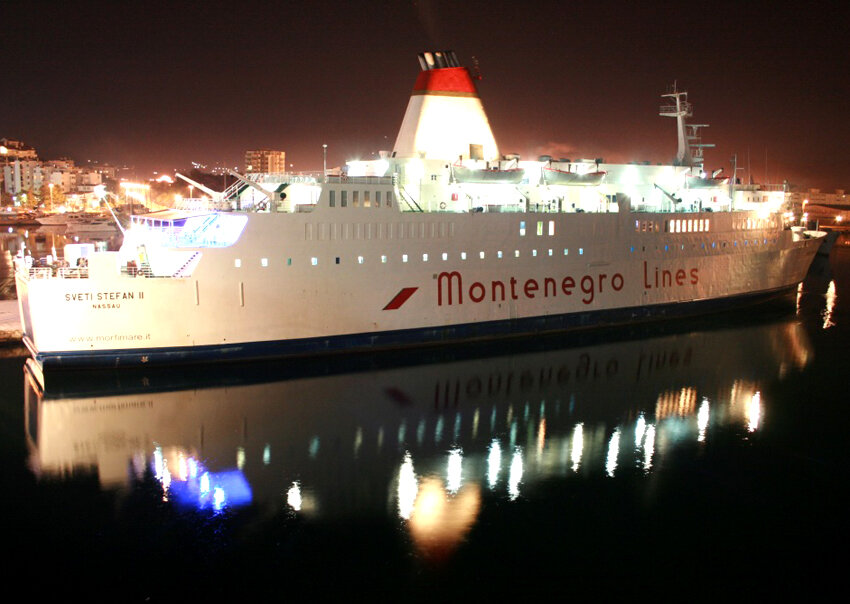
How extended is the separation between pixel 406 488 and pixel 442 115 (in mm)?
15071

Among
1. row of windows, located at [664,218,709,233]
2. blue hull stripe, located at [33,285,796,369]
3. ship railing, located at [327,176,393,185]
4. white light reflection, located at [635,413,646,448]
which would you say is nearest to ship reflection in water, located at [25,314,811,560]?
white light reflection, located at [635,413,646,448]

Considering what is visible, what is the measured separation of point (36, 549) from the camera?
1028cm

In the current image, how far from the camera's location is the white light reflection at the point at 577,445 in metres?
14.0

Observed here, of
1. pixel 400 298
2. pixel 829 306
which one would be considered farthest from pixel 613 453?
pixel 829 306

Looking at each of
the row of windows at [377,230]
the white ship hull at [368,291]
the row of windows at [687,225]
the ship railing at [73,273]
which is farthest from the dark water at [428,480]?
the row of windows at [687,225]

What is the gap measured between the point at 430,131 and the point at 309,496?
15.1m

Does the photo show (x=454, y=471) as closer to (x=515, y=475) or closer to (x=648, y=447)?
(x=515, y=475)

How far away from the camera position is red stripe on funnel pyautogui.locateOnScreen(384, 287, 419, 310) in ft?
68.4

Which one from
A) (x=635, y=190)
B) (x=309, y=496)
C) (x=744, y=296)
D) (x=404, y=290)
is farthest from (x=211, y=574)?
(x=744, y=296)

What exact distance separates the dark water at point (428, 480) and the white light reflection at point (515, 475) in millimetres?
46

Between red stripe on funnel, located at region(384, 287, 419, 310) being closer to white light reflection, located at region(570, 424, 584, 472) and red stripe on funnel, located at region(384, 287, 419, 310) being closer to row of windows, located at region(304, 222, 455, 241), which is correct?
row of windows, located at region(304, 222, 455, 241)

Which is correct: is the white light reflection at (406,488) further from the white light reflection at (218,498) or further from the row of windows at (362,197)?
the row of windows at (362,197)

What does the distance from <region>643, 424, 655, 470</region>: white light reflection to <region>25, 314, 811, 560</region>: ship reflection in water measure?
0.14 ft

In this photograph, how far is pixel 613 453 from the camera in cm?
1441
